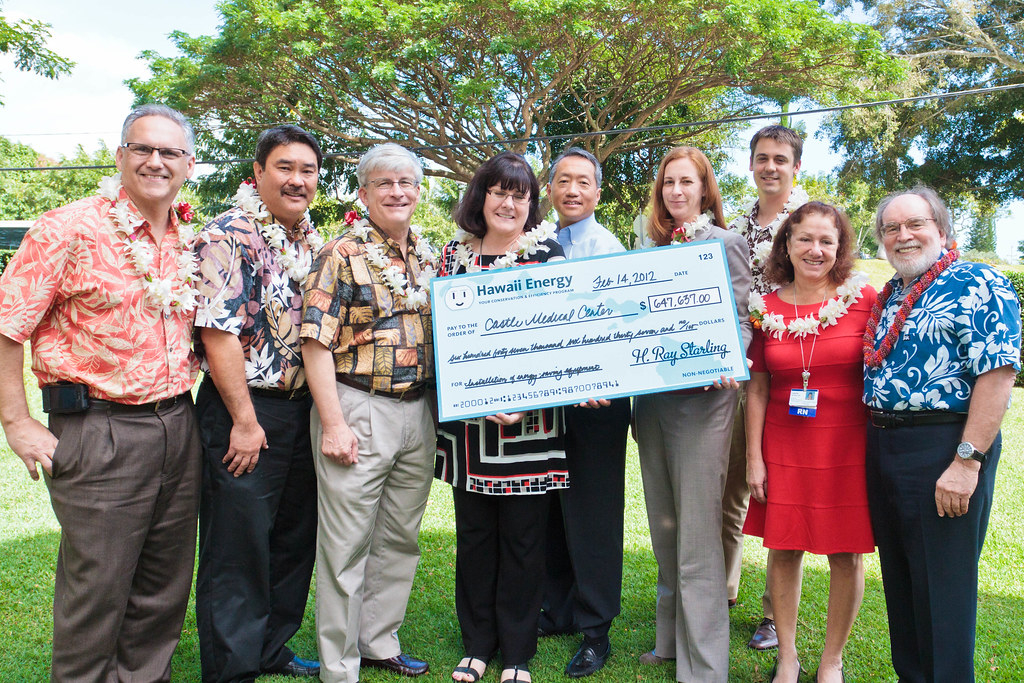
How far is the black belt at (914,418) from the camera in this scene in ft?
8.70

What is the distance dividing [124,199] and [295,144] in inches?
28.2

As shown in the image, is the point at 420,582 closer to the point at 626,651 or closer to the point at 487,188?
the point at 626,651

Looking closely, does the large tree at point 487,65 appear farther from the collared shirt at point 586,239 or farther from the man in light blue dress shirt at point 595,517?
the man in light blue dress shirt at point 595,517

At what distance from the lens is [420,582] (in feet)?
15.4

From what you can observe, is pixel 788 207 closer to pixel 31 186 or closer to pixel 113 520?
pixel 113 520

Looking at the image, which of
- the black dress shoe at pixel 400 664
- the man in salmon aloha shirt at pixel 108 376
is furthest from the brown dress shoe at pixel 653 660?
the man in salmon aloha shirt at pixel 108 376

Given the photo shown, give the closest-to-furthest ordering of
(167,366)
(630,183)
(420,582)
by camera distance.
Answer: (167,366) < (420,582) < (630,183)

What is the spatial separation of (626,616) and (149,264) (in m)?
3.09

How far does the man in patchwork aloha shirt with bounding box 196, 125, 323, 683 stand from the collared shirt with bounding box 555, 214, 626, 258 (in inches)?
52.0

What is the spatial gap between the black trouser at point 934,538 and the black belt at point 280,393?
2393 millimetres

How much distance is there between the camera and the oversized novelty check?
3.03 meters

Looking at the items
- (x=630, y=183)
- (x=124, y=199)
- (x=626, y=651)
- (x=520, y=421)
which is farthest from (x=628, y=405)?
(x=630, y=183)

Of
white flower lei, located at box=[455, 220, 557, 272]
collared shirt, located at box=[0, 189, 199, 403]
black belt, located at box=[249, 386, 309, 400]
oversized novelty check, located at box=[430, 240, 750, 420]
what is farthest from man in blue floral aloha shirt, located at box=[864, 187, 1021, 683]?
collared shirt, located at box=[0, 189, 199, 403]

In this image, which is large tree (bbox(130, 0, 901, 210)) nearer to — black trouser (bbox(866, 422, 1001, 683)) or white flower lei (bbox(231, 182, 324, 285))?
white flower lei (bbox(231, 182, 324, 285))
